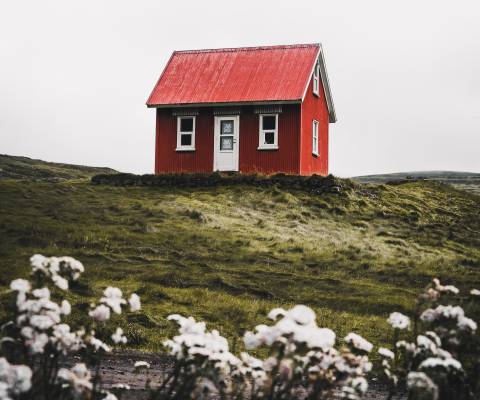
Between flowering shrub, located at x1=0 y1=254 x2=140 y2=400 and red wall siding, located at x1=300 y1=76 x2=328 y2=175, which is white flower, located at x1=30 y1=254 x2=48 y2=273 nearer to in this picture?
flowering shrub, located at x1=0 y1=254 x2=140 y2=400

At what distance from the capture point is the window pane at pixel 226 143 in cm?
3170

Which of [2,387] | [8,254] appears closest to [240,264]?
[8,254]

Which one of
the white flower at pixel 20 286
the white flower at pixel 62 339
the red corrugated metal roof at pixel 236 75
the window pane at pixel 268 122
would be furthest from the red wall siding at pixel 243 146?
the white flower at pixel 20 286

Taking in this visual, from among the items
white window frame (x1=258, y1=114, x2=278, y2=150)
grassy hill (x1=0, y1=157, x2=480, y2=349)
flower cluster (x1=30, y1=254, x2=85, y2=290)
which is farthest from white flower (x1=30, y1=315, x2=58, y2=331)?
white window frame (x1=258, y1=114, x2=278, y2=150)

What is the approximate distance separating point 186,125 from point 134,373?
1001 inches

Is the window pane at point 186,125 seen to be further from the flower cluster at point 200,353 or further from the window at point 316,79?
the flower cluster at point 200,353

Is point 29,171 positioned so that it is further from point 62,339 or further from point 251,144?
point 62,339

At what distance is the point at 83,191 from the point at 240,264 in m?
11.8

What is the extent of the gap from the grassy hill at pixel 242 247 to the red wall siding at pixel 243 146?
264 cm

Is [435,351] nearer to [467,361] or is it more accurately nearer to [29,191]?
[467,361]

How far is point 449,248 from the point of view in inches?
916

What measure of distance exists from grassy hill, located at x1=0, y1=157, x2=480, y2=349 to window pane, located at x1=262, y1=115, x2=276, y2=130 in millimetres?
4017

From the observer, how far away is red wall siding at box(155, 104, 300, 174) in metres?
30.8

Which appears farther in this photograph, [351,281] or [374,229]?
[374,229]
